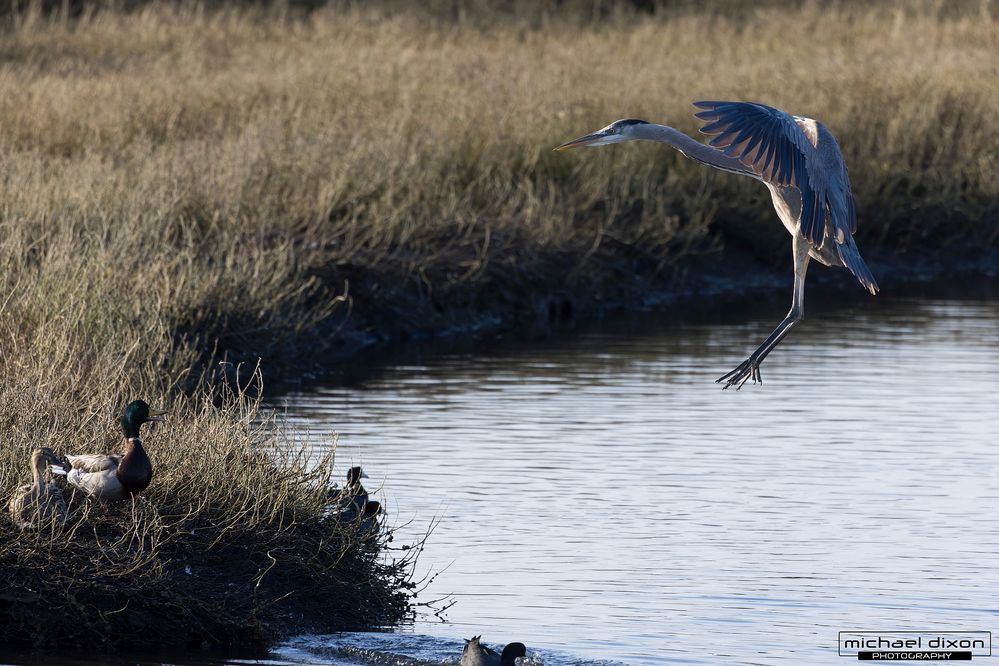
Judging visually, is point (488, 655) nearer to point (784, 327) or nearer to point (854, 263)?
point (784, 327)

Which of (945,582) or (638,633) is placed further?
(945,582)

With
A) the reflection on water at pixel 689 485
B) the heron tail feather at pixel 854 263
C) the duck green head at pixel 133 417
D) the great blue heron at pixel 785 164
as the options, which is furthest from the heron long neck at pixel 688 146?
the duck green head at pixel 133 417

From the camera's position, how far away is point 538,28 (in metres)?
26.9

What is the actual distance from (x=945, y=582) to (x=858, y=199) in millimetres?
10497

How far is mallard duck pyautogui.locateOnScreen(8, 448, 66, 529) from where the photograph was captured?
662 cm

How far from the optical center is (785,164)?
830 centimetres

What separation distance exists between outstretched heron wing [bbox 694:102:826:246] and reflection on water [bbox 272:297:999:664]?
1451 millimetres

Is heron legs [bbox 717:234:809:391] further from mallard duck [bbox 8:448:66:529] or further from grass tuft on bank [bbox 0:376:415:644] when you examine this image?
mallard duck [bbox 8:448:66:529]

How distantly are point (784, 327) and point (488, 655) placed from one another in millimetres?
2937

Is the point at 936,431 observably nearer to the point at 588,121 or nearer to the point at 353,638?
the point at 353,638

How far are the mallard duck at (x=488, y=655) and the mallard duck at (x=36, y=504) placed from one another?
59.9 inches

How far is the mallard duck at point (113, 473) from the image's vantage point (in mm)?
6660

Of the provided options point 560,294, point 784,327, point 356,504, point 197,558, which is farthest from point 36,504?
point 560,294

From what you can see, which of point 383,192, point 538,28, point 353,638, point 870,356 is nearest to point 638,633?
point 353,638
